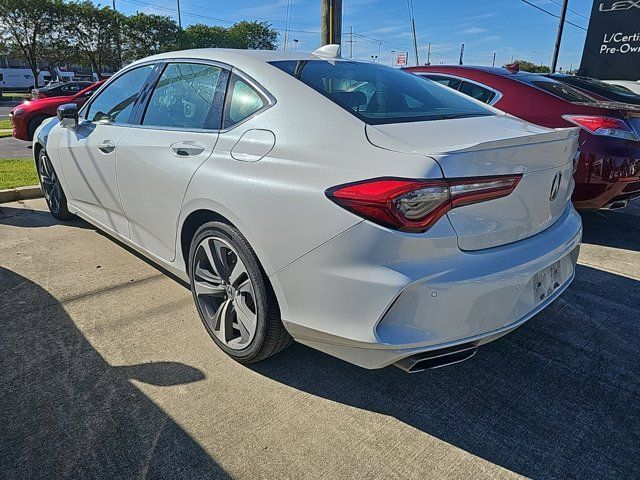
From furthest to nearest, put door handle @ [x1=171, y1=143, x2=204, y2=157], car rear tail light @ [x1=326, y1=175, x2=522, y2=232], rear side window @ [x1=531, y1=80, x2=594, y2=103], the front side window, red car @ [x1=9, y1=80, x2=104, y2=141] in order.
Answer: red car @ [x1=9, y1=80, x2=104, y2=141]
rear side window @ [x1=531, y1=80, x2=594, y2=103]
the front side window
door handle @ [x1=171, y1=143, x2=204, y2=157]
car rear tail light @ [x1=326, y1=175, x2=522, y2=232]

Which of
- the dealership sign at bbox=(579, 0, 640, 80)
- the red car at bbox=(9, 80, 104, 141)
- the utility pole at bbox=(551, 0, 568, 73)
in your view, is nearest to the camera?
the red car at bbox=(9, 80, 104, 141)

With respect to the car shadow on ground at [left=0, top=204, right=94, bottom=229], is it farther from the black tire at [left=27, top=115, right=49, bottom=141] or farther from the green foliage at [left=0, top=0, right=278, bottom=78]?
the green foliage at [left=0, top=0, right=278, bottom=78]

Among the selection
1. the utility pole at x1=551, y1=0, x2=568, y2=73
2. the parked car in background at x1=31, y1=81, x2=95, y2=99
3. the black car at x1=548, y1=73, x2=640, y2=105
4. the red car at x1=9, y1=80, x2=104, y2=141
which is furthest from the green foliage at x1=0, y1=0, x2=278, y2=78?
the black car at x1=548, y1=73, x2=640, y2=105

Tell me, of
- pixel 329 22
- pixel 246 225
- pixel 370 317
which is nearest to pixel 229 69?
pixel 246 225

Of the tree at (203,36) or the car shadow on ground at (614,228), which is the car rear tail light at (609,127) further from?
the tree at (203,36)

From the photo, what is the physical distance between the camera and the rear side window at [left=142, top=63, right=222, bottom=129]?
2.58 m

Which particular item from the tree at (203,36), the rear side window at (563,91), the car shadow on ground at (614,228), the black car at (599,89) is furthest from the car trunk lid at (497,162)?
the tree at (203,36)

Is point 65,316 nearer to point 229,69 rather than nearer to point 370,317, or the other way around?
point 229,69

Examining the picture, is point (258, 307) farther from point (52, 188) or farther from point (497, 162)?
point (52, 188)

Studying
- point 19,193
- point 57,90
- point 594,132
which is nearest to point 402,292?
point 594,132

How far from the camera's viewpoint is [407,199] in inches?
66.6

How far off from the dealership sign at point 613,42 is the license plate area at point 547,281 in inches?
720

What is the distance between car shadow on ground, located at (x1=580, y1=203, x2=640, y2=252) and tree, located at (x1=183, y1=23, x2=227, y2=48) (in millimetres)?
52588

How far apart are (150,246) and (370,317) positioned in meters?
1.86
